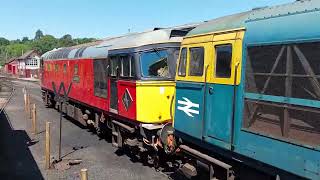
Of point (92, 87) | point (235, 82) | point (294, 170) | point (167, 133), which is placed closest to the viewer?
point (294, 170)

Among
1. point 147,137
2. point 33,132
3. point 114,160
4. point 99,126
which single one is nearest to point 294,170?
point 147,137

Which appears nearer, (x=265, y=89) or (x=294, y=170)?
(x=294, y=170)

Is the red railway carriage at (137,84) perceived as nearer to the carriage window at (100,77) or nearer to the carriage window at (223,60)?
the carriage window at (100,77)

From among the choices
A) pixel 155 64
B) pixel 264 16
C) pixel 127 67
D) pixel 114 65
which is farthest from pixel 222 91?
pixel 114 65

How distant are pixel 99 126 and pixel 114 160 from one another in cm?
346

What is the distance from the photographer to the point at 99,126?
16125 millimetres

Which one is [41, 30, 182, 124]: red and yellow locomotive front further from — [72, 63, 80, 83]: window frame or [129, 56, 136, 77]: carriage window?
[72, 63, 80, 83]: window frame

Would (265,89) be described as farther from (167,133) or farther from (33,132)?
(33,132)

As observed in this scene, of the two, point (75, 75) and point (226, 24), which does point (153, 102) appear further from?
point (75, 75)

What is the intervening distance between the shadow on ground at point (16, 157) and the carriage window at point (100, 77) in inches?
119

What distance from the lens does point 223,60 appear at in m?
7.23

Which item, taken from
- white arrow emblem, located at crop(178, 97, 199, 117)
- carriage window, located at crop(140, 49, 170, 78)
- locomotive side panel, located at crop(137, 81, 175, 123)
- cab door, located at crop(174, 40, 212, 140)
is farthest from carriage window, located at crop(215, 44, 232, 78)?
carriage window, located at crop(140, 49, 170, 78)

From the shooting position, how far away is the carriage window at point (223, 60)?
7066mm

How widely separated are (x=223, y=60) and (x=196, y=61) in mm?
1045
